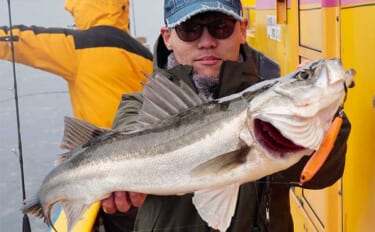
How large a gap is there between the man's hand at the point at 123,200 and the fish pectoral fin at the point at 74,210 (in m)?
0.09

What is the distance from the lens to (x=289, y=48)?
3592 millimetres

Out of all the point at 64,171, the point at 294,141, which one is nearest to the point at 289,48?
the point at 64,171

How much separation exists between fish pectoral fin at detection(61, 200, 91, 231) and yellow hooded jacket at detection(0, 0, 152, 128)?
272 cm

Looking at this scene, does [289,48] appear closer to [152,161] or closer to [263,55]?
[263,55]

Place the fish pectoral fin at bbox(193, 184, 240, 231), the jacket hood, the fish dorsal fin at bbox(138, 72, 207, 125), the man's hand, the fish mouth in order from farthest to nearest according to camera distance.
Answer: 1. the jacket hood
2. the man's hand
3. the fish dorsal fin at bbox(138, 72, 207, 125)
4. the fish pectoral fin at bbox(193, 184, 240, 231)
5. the fish mouth

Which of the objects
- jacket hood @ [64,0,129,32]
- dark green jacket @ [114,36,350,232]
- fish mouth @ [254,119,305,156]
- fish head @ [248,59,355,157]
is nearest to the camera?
fish head @ [248,59,355,157]

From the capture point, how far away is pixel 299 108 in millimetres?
1470

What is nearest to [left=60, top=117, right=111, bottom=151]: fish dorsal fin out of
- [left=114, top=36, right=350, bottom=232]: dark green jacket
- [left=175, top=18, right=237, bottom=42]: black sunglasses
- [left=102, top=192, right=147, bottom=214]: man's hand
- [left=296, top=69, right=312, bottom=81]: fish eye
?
[left=114, top=36, right=350, bottom=232]: dark green jacket

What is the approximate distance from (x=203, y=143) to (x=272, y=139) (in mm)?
251

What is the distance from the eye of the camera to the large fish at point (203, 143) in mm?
1477

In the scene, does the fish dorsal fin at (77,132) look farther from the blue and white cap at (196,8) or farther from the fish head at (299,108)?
the fish head at (299,108)

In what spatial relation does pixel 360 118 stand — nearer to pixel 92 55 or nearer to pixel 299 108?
pixel 299 108

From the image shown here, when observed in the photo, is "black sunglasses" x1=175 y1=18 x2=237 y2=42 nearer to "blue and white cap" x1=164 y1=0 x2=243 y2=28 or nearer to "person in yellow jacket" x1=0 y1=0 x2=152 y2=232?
"blue and white cap" x1=164 y1=0 x2=243 y2=28

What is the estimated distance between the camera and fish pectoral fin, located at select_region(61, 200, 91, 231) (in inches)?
80.9
